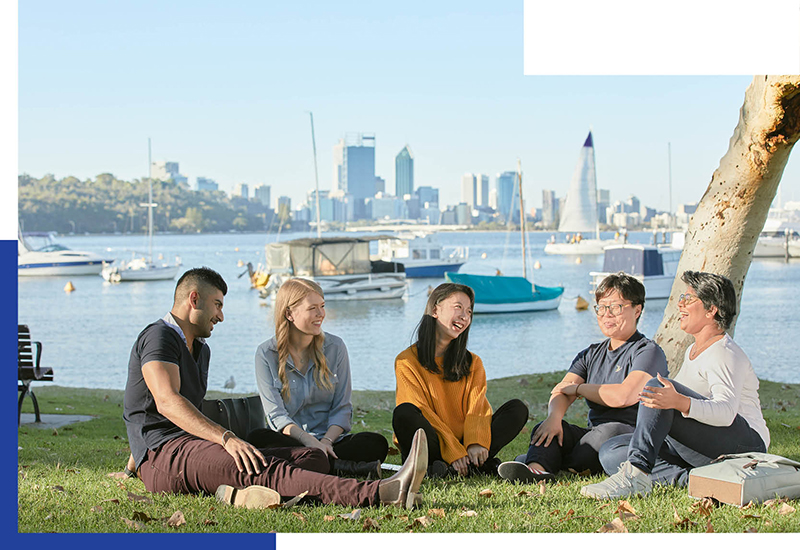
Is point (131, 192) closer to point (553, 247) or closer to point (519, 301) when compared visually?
point (553, 247)

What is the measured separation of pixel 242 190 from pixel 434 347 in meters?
115

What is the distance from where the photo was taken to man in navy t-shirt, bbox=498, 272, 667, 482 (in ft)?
13.7

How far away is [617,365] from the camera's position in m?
4.29

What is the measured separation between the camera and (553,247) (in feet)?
277

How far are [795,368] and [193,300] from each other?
22720 millimetres

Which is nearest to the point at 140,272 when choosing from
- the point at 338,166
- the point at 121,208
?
the point at 121,208

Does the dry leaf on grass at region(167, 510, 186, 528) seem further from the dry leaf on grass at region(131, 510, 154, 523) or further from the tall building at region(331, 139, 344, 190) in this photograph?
the tall building at region(331, 139, 344, 190)

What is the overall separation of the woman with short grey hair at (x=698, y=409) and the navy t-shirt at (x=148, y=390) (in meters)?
1.94

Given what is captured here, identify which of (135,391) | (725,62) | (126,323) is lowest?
(126,323)

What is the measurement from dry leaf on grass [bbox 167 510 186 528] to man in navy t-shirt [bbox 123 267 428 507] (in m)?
0.26

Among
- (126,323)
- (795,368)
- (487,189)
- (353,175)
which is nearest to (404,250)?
(126,323)

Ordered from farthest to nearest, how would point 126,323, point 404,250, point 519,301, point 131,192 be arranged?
point 131,192
point 404,250
point 126,323
point 519,301

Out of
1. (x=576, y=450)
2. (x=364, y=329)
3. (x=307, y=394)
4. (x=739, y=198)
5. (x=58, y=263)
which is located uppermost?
(x=739, y=198)

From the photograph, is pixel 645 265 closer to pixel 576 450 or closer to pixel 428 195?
pixel 576 450
